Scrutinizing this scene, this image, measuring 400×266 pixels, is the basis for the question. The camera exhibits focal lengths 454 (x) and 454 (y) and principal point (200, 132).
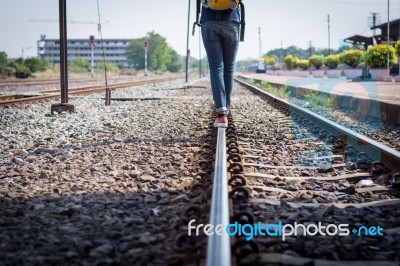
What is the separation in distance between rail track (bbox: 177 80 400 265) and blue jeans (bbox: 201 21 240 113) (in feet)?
1.69

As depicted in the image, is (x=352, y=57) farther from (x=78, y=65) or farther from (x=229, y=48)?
(x=78, y=65)

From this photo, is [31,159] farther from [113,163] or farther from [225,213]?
[225,213]

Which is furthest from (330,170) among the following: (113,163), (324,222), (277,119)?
(277,119)

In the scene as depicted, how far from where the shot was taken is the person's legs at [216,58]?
5.16m

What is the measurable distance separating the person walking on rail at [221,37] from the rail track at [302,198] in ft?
1.73

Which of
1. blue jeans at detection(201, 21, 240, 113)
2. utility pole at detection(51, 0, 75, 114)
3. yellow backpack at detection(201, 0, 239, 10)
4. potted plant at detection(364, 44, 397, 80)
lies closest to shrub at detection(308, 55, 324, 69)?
potted plant at detection(364, 44, 397, 80)

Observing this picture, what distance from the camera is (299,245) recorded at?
2006mm

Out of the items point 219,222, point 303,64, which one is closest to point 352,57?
point 303,64

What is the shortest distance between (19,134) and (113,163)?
2738 mm

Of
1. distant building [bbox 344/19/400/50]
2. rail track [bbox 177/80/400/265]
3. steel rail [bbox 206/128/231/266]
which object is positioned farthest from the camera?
distant building [bbox 344/19/400/50]

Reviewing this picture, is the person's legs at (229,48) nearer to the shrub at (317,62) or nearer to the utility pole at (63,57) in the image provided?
the utility pole at (63,57)

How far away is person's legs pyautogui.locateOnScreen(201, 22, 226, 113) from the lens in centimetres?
516

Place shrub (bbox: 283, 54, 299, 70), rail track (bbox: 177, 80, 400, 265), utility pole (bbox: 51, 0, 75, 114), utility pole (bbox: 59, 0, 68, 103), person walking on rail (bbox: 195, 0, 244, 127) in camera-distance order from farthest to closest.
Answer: shrub (bbox: 283, 54, 299, 70)
utility pole (bbox: 59, 0, 68, 103)
utility pole (bbox: 51, 0, 75, 114)
person walking on rail (bbox: 195, 0, 244, 127)
rail track (bbox: 177, 80, 400, 265)

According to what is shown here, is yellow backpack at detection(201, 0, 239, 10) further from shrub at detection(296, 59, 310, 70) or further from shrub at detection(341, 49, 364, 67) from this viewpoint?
shrub at detection(296, 59, 310, 70)
